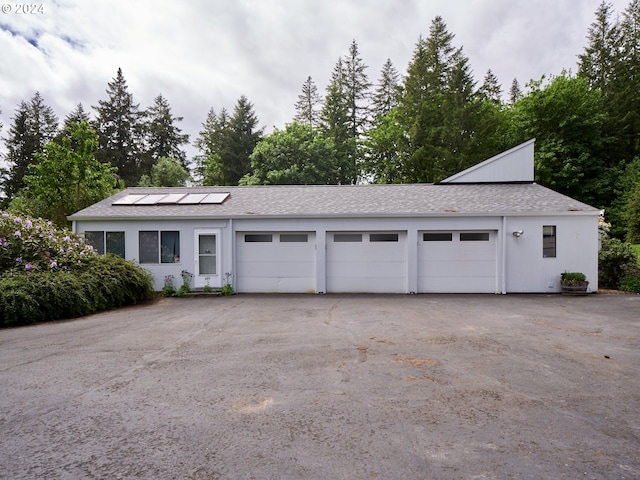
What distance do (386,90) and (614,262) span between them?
1038 inches

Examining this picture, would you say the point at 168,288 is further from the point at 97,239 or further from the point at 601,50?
the point at 601,50

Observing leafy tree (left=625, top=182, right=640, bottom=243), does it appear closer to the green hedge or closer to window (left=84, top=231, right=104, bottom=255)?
the green hedge

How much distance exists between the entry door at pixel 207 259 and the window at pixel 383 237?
513cm

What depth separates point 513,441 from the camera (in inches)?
112

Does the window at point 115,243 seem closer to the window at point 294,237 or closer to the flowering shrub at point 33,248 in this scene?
the flowering shrub at point 33,248

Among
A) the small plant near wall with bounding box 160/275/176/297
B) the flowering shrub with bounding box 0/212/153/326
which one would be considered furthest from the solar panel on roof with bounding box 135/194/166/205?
the small plant near wall with bounding box 160/275/176/297

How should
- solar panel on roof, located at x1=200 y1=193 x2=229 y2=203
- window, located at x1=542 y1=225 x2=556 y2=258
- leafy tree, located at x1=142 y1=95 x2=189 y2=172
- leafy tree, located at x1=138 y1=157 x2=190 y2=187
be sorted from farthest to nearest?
leafy tree, located at x1=142 y1=95 x2=189 y2=172 < leafy tree, located at x1=138 y1=157 x2=190 y2=187 < solar panel on roof, located at x1=200 y1=193 x2=229 y2=203 < window, located at x1=542 y1=225 x2=556 y2=258

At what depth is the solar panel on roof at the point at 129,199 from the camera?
12805 millimetres

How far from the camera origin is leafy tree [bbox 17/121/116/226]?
1672cm

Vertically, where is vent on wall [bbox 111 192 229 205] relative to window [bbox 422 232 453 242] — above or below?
above

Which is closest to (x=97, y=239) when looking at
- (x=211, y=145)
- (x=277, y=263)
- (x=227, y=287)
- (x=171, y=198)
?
(x=171, y=198)

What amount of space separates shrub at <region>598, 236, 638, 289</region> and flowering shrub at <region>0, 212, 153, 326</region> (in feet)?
49.2

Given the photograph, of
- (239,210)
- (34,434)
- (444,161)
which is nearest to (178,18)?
(239,210)

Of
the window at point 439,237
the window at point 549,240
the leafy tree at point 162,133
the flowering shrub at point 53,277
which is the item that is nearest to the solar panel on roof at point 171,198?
the flowering shrub at point 53,277
